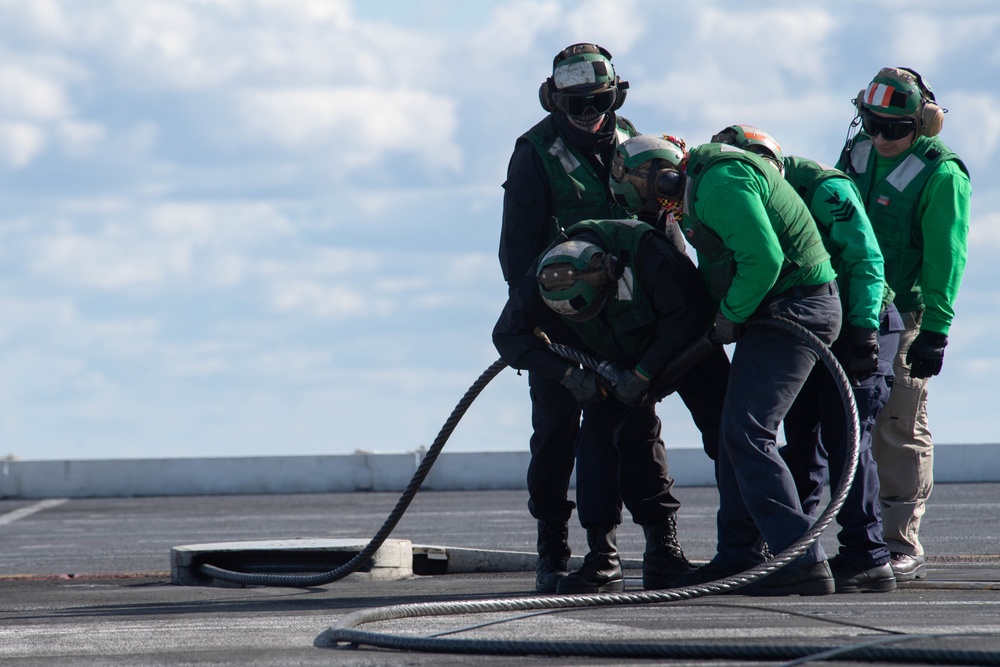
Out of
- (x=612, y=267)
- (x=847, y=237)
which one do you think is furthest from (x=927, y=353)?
(x=612, y=267)

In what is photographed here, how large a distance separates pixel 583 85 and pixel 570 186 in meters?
0.47

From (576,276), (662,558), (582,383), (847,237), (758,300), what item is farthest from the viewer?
(662,558)

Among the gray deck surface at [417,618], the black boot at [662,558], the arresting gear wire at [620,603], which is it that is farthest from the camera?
the black boot at [662,558]

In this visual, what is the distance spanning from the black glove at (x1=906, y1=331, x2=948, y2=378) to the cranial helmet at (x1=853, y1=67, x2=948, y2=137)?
97cm

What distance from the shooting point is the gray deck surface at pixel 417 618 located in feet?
14.0

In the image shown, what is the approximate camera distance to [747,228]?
525cm

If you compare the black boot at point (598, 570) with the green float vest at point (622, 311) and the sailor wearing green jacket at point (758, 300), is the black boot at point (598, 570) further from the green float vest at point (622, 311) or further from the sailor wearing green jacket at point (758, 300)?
the green float vest at point (622, 311)

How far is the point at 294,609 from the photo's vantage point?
19.0ft

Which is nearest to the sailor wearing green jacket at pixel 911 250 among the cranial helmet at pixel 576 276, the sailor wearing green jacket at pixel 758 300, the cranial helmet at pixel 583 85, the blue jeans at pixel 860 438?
the blue jeans at pixel 860 438

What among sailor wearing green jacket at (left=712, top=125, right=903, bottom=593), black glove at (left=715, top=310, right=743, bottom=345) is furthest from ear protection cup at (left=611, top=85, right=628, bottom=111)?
black glove at (left=715, top=310, right=743, bottom=345)

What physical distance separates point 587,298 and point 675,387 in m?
0.61

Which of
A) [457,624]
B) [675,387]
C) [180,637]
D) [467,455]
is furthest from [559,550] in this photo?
[467,455]

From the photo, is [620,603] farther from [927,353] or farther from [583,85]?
[583,85]

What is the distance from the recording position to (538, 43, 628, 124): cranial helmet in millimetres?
6363
